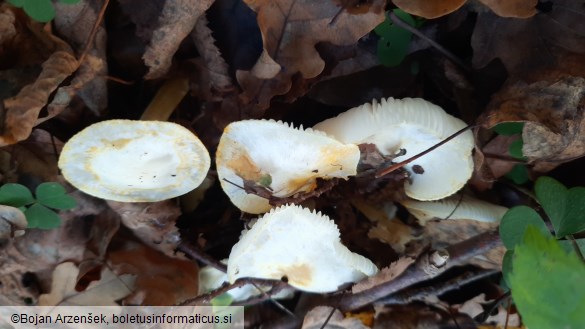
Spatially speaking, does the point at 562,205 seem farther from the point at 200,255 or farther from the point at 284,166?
the point at 200,255

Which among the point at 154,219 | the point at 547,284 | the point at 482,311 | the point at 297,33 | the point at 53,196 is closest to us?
the point at 547,284

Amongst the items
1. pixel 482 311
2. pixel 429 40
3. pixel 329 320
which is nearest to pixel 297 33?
pixel 429 40

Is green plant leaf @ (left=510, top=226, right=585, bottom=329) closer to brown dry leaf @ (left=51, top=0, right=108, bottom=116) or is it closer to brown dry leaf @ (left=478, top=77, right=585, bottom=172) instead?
brown dry leaf @ (left=478, top=77, right=585, bottom=172)

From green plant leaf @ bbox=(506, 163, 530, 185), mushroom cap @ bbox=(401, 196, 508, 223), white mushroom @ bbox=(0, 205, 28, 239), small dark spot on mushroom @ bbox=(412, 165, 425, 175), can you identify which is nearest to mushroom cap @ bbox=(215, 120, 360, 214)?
small dark spot on mushroom @ bbox=(412, 165, 425, 175)

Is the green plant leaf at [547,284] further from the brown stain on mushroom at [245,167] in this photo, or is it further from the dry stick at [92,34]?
the dry stick at [92,34]

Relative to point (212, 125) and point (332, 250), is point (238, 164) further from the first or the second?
point (332, 250)

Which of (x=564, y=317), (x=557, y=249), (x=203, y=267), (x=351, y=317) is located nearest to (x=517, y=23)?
(x=557, y=249)

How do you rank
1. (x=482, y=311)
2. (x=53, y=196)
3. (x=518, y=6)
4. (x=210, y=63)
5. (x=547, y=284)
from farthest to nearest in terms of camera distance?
(x=482, y=311), (x=53, y=196), (x=210, y=63), (x=518, y=6), (x=547, y=284)
